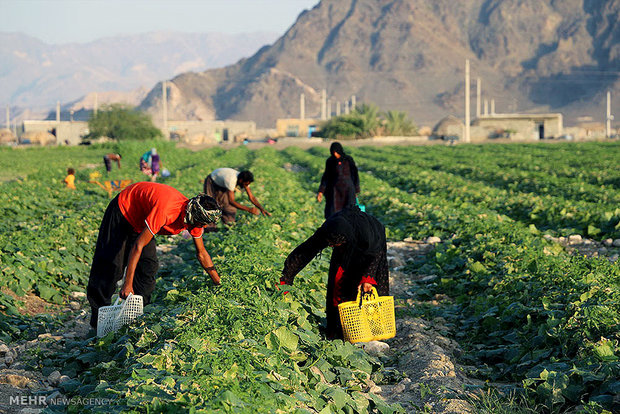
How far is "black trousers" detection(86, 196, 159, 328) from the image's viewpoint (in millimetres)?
5613

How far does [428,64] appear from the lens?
546 feet

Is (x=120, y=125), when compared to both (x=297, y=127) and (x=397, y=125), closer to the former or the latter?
(x=297, y=127)

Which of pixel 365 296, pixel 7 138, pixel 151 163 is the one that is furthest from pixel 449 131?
pixel 365 296

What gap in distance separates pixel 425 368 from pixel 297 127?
70.5 metres

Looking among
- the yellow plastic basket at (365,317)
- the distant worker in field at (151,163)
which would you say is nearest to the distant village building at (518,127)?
the distant worker in field at (151,163)

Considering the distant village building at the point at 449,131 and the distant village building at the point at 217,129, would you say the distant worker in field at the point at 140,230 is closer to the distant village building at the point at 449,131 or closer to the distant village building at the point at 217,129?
the distant village building at the point at 449,131

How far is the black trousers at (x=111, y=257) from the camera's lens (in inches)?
221

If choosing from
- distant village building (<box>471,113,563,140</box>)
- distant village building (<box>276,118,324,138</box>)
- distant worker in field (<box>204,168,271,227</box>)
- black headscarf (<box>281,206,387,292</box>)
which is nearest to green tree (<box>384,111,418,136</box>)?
distant village building (<box>471,113,563,140</box>)

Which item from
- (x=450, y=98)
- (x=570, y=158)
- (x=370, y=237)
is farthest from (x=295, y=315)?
(x=450, y=98)

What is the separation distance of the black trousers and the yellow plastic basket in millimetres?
1809

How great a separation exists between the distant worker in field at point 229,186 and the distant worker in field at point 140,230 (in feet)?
11.5

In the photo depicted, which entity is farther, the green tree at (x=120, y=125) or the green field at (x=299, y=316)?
the green tree at (x=120, y=125)

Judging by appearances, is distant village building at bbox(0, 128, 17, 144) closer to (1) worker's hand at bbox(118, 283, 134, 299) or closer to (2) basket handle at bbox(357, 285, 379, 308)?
(1) worker's hand at bbox(118, 283, 134, 299)

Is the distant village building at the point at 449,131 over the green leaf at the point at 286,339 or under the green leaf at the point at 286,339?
over
